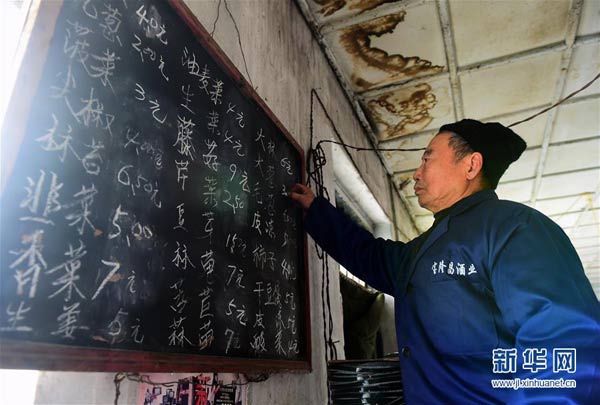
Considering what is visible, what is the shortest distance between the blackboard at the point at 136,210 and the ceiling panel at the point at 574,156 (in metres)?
4.30

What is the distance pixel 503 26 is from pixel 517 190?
330cm

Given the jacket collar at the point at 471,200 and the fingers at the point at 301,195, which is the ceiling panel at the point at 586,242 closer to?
the jacket collar at the point at 471,200

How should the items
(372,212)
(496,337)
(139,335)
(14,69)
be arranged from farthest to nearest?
(372,212)
(496,337)
(139,335)
(14,69)

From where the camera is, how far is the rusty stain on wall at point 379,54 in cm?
260

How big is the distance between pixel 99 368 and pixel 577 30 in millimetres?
3434

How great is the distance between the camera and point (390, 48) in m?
2.82

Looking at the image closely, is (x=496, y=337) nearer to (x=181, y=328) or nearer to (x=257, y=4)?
(x=181, y=328)

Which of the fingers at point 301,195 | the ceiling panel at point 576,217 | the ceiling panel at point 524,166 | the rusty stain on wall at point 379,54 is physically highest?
the ceiling panel at point 576,217

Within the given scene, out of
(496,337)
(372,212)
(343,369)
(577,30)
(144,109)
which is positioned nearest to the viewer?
(144,109)

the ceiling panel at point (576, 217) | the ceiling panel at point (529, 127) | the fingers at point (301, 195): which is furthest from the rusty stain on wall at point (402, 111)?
the ceiling panel at point (576, 217)

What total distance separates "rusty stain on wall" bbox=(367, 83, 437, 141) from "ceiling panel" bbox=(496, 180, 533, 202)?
7.14 feet

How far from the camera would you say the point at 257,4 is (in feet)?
5.78

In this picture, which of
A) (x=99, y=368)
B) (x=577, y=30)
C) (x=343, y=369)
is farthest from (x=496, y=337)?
(x=577, y=30)

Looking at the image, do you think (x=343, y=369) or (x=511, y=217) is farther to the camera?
(x=343, y=369)
